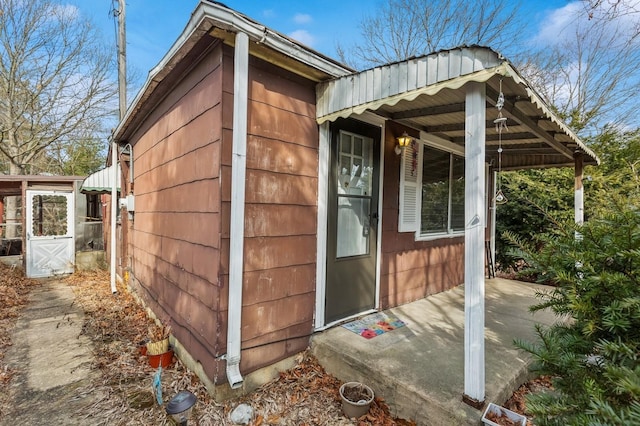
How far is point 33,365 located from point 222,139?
290 cm

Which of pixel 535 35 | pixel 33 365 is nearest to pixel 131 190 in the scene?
pixel 33 365

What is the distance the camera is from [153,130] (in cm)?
413

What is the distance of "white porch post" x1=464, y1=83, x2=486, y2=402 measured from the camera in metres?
1.93

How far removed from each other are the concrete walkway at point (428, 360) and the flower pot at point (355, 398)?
0.08 meters

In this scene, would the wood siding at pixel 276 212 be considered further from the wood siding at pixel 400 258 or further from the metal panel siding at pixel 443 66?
the metal panel siding at pixel 443 66

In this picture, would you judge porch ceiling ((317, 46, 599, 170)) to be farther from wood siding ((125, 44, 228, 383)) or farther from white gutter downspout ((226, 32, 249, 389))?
wood siding ((125, 44, 228, 383))

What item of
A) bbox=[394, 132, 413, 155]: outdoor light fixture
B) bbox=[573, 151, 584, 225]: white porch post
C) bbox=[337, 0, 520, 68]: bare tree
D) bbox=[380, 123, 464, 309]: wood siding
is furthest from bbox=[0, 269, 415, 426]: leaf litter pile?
bbox=[337, 0, 520, 68]: bare tree

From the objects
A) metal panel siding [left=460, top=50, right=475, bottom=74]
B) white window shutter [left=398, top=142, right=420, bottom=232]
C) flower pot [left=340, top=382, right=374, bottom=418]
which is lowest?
flower pot [left=340, top=382, right=374, bottom=418]

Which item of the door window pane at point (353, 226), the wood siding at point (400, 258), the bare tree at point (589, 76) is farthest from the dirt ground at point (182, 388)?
the bare tree at point (589, 76)

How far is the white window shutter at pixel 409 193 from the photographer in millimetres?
3729

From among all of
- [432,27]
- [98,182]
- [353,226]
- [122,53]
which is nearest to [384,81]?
[353,226]

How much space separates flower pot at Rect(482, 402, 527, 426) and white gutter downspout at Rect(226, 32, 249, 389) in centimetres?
160

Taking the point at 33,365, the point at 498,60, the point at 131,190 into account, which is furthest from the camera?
the point at 131,190

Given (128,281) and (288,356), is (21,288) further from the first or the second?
(288,356)
